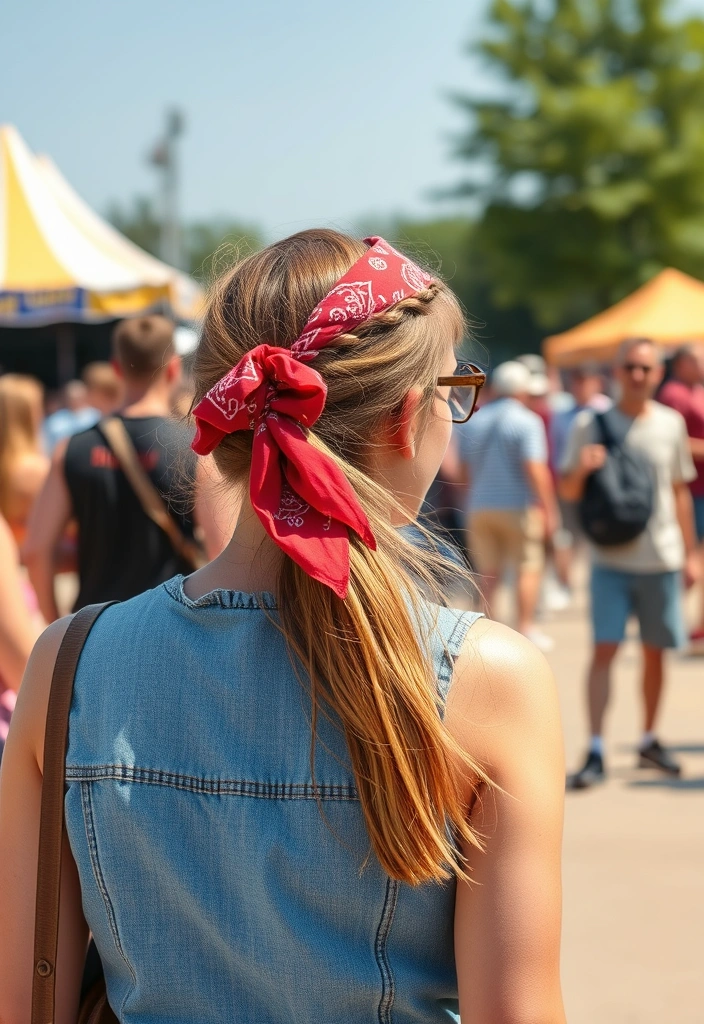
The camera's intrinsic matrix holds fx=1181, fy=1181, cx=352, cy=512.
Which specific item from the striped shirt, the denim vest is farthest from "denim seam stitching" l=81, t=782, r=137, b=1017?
the striped shirt

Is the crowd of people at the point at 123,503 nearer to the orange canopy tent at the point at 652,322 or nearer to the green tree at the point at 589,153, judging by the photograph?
the orange canopy tent at the point at 652,322

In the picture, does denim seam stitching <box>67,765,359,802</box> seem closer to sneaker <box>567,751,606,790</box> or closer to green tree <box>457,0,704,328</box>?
sneaker <box>567,751,606,790</box>

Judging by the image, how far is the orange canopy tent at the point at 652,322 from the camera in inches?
569

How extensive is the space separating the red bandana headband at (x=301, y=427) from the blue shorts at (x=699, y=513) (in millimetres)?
7698

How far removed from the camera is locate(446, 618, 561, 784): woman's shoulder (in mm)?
1210

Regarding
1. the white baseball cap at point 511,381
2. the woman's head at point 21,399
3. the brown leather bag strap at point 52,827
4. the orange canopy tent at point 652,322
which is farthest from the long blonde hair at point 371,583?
the orange canopy tent at point 652,322

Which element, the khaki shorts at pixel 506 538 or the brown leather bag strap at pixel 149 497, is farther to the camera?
the khaki shorts at pixel 506 538

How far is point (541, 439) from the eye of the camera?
8.38 m

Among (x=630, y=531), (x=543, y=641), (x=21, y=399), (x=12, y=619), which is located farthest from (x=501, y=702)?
(x=543, y=641)

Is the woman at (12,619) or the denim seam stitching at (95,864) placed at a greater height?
the denim seam stitching at (95,864)

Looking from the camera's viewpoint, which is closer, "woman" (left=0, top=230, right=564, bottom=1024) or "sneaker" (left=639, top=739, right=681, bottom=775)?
"woman" (left=0, top=230, right=564, bottom=1024)

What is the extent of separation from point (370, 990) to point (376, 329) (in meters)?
0.71

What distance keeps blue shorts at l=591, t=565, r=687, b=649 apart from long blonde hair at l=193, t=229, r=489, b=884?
4360 mm

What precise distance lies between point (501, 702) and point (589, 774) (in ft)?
14.9
